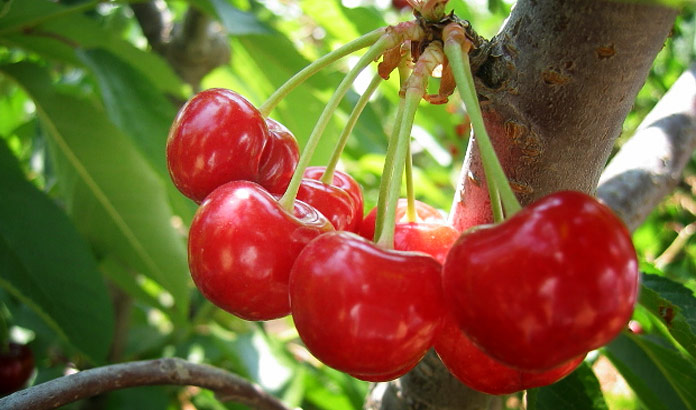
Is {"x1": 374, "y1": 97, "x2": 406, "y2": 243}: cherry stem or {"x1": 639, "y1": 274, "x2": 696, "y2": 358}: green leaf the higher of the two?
{"x1": 374, "y1": 97, "x2": 406, "y2": 243}: cherry stem

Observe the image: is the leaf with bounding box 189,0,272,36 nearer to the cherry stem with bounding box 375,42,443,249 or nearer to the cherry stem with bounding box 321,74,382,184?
the cherry stem with bounding box 321,74,382,184

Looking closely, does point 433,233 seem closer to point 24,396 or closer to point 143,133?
point 24,396

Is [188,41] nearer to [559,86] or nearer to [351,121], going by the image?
[351,121]

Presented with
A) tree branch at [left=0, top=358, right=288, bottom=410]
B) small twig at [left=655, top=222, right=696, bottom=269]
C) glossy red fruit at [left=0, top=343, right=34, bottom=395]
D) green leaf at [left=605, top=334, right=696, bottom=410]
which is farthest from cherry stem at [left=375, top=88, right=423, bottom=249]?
small twig at [left=655, top=222, right=696, bottom=269]

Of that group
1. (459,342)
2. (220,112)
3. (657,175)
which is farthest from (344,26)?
(459,342)

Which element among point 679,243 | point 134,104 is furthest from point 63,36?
point 679,243

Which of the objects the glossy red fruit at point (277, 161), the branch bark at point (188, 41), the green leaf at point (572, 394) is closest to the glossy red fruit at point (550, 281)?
the glossy red fruit at point (277, 161)
